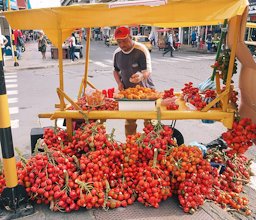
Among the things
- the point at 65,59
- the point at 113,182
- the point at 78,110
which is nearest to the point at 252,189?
the point at 113,182

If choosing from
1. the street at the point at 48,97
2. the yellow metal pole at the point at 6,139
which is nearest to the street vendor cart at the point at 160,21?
the yellow metal pole at the point at 6,139

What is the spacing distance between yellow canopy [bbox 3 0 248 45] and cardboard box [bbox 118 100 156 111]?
1086mm

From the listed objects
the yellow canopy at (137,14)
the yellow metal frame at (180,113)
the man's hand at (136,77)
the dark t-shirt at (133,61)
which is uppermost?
the yellow canopy at (137,14)

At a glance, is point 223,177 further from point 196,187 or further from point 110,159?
point 110,159

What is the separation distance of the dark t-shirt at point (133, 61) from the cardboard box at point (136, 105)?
1.07 meters

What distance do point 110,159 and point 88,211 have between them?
64 cm

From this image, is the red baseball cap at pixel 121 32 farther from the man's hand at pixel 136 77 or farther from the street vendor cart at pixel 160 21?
the street vendor cart at pixel 160 21

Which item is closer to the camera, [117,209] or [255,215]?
[117,209]

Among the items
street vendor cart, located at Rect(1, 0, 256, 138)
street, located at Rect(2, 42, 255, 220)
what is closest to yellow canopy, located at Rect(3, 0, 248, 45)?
street vendor cart, located at Rect(1, 0, 256, 138)

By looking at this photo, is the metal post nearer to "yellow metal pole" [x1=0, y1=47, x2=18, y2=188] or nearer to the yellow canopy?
"yellow metal pole" [x1=0, y1=47, x2=18, y2=188]

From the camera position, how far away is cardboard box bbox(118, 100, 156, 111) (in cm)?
396

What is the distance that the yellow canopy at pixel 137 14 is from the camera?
312cm

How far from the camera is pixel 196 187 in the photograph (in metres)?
3.30

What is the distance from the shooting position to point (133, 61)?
16.4 ft
